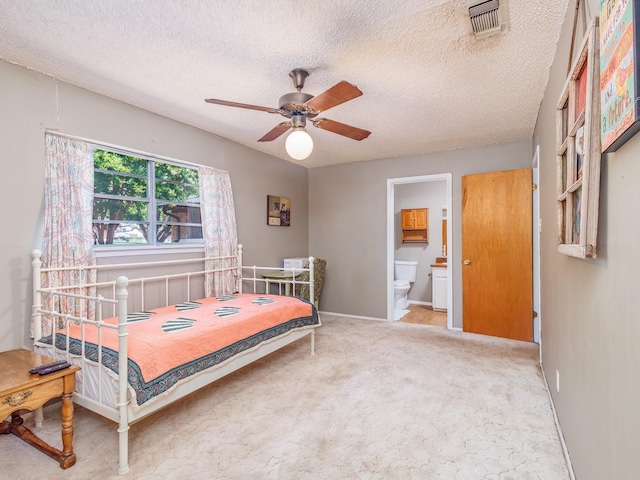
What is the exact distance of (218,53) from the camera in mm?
2121

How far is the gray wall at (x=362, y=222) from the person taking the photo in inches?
170

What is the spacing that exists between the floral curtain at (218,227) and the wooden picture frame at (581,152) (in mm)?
3080

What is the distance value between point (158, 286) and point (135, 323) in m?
0.82

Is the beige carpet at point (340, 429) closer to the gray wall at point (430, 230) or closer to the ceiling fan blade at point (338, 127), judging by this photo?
the ceiling fan blade at point (338, 127)

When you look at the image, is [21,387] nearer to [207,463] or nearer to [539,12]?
[207,463]

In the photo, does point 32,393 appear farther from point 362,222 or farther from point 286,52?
point 362,222

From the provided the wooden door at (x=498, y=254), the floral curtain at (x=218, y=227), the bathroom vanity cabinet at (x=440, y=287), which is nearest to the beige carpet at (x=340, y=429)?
the wooden door at (x=498, y=254)

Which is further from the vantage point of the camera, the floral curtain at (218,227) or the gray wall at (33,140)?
the floral curtain at (218,227)

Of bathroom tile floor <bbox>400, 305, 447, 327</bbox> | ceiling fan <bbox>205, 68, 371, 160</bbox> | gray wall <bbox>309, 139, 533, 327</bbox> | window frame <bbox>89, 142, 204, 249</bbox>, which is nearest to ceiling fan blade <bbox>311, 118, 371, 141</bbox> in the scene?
ceiling fan <bbox>205, 68, 371, 160</bbox>

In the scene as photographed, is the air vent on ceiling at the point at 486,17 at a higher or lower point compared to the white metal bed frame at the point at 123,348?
higher

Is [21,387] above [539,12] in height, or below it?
below

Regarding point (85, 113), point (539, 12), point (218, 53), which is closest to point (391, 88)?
point (539, 12)

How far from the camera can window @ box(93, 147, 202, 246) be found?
279 cm

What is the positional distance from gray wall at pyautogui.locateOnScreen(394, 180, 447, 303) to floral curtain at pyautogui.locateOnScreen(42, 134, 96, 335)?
4885mm
